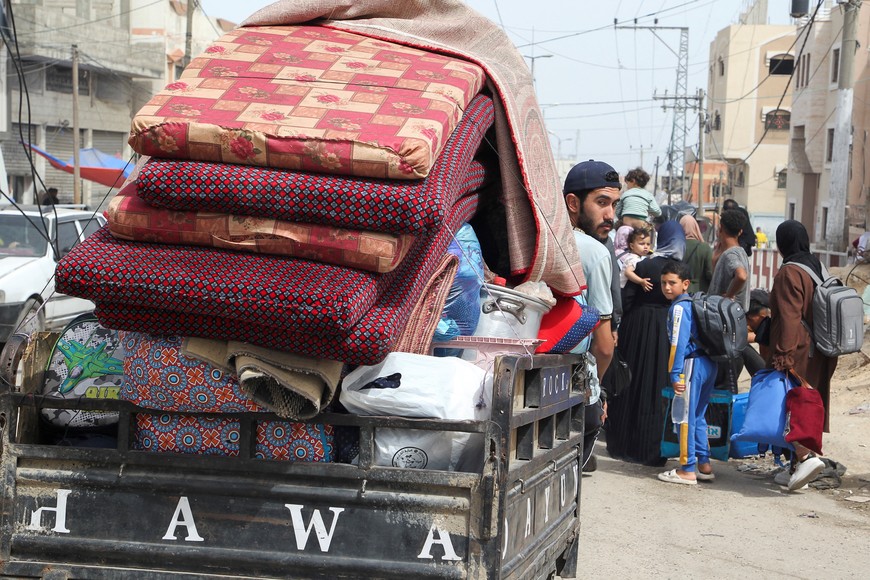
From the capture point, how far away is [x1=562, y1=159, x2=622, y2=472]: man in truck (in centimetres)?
525

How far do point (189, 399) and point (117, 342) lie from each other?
22.1 inches

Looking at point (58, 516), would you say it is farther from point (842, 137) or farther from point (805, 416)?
point (842, 137)

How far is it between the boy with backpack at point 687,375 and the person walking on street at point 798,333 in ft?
1.58

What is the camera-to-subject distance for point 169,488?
2994 mm

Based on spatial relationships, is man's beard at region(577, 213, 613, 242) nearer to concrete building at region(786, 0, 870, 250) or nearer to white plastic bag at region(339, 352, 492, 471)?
white plastic bag at region(339, 352, 492, 471)

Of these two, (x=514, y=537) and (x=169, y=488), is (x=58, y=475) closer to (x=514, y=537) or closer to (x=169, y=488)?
(x=169, y=488)

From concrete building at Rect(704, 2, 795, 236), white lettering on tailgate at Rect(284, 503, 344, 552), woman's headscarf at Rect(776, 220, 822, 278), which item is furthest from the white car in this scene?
concrete building at Rect(704, 2, 795, 236)

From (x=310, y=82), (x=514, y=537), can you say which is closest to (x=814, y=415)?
(x=514, y=537)

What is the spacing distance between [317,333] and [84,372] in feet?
3.15

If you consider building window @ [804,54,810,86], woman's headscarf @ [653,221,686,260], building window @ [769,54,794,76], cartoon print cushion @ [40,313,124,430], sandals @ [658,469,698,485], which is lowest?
sandals @ [658,469,698,485]

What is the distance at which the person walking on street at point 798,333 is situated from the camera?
7051 mm

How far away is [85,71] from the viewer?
39.4 meters

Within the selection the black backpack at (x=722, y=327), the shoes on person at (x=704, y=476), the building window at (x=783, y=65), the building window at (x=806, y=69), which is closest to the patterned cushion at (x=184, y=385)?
the black backpack at (x=722, y=327)

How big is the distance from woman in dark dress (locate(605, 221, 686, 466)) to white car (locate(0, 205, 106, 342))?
5.74 m
